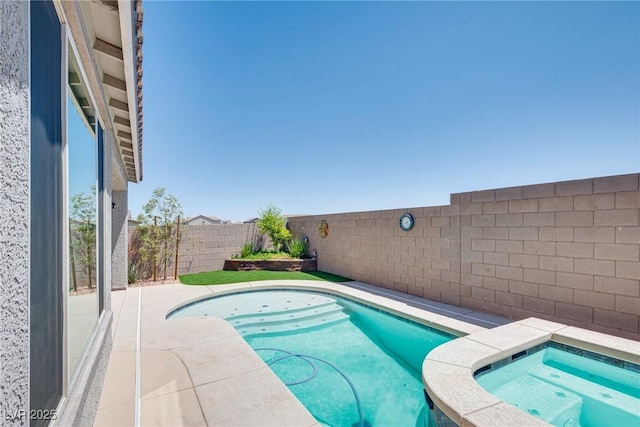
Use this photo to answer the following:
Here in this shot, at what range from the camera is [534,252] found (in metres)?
5.99

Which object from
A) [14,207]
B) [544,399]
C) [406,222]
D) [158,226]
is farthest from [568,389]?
[158,226]

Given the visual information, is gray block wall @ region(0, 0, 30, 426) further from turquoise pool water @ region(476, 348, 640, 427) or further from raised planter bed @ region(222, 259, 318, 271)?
raised planter bed @ region(222, 259, 318, 271)

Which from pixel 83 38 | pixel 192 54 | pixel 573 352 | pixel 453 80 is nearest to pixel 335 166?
pixel 453 80

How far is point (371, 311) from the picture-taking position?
7680mm

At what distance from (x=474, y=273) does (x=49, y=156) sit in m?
7.99

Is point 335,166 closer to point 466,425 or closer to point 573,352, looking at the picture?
point 573,352

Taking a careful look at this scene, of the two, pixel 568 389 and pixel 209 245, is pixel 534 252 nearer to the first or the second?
pixel 568 389

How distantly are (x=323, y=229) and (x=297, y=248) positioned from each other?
1.96 meters

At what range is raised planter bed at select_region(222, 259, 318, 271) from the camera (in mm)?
12844

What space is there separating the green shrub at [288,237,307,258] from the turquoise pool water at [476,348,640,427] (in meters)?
10.4

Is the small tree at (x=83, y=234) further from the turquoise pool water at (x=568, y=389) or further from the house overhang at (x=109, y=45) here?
the turquoise pool water at (x=568, y=389)

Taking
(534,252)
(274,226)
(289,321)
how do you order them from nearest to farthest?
(534,252)
(289,321)
(274,226)

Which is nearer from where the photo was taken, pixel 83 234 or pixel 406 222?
pixel 83 234

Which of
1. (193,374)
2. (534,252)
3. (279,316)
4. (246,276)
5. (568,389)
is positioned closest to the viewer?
(193,374)
